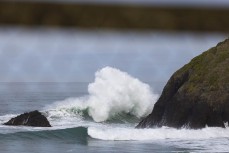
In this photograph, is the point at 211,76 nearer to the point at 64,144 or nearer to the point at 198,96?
the point at 198,96

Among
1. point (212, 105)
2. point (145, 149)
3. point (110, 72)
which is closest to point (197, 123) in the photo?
point (212, 105)

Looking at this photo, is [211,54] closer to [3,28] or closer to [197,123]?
[197,123]

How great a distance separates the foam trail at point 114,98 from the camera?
44.3m

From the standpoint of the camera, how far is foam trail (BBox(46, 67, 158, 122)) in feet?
145

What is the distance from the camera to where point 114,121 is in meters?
41.1

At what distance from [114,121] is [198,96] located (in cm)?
1093

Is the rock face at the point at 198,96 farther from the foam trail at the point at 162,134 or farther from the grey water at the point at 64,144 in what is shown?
the grey water at the point at 64,144

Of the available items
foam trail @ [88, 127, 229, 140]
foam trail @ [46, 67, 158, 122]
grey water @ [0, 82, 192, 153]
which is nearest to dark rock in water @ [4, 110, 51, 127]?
grey water @ [0, 82, 192, 153]

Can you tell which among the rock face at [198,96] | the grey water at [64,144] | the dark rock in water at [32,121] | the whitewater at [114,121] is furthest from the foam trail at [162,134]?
the dark rock in water at [32,121]

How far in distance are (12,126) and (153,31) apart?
3155cm

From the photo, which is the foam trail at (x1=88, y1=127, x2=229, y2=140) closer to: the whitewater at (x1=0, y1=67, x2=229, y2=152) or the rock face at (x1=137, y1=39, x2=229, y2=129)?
the whitewater at (x1=0, y1=67, x2=229, y2=152)

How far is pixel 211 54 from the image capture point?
34438mm

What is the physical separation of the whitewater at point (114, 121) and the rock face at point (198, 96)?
0.68 metres

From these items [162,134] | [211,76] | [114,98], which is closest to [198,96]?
[211,76]
